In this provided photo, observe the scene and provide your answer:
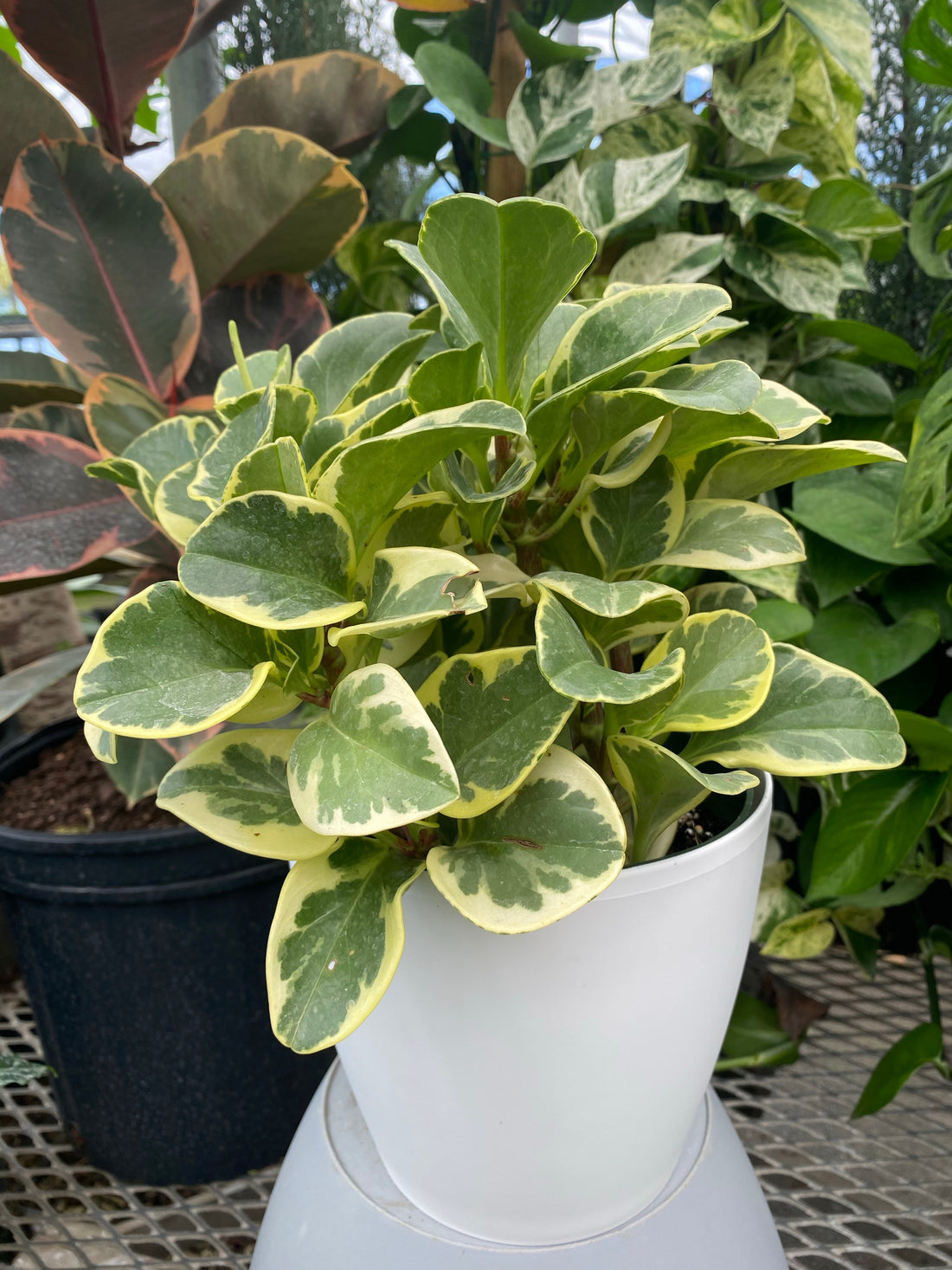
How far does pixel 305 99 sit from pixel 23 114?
22 centimetres

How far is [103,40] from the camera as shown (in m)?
0.69

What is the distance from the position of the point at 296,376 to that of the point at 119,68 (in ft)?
1.43

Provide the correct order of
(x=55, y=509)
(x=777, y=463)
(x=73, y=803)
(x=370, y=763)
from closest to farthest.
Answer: (x=370, y=763)
(x=777, y=463)
(x=55, y=509)
(x=73, y=803)

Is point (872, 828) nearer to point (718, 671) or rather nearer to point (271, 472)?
point (718, 671)

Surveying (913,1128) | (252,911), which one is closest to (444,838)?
(252,911)

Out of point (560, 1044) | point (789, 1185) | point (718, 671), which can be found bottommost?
point (789, 1185)

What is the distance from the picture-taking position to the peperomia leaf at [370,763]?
26cm

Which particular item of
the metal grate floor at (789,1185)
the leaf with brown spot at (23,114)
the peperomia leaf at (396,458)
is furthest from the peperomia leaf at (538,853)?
the leaf with brown spot at (23,114)

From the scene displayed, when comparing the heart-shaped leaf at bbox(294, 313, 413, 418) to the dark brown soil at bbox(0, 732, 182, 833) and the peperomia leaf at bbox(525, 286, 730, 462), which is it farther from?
the dark brown soil at bbox(0, 732, 182, 833)

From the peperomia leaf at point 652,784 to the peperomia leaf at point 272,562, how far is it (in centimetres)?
13

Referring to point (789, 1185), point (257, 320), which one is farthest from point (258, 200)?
point (789, 1185)

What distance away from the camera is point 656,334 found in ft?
1.10

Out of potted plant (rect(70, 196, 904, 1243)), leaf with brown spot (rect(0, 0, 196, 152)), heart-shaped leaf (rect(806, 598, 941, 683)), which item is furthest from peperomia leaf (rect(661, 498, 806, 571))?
leaf with brown spot (rect(0, 0, 196, 152))

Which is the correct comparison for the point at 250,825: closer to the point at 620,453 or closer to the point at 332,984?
the point at 332,984
